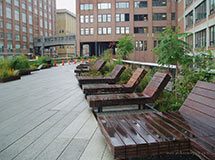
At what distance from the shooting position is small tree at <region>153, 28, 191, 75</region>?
7254mm

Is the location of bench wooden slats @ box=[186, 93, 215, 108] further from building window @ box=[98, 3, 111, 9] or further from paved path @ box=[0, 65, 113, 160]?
building window @ box=[98, 3, 111, 9]

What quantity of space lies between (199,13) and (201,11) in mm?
1037

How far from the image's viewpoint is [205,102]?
4.18m

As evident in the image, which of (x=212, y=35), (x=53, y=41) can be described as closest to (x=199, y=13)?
(x=212, y=35)

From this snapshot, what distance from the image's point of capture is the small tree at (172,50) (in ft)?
23.8

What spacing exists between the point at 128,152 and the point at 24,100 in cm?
609

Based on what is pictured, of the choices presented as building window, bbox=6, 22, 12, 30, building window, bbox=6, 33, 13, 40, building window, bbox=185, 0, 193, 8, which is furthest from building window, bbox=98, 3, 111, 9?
building window, bbox=6, 33, 13, 40

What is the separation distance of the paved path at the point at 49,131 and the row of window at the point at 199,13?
2526cm

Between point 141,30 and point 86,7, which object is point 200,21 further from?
point 86,7

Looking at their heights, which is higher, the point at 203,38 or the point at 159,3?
the point at 159,3

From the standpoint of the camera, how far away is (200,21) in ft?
110

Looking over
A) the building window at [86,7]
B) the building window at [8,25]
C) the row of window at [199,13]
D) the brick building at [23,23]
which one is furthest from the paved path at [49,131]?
the building window at [8,25]

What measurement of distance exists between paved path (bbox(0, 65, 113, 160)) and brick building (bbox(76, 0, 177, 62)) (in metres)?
57.9

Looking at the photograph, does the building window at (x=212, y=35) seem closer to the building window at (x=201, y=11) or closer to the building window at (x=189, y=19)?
the building window at (x=201, y=11)
